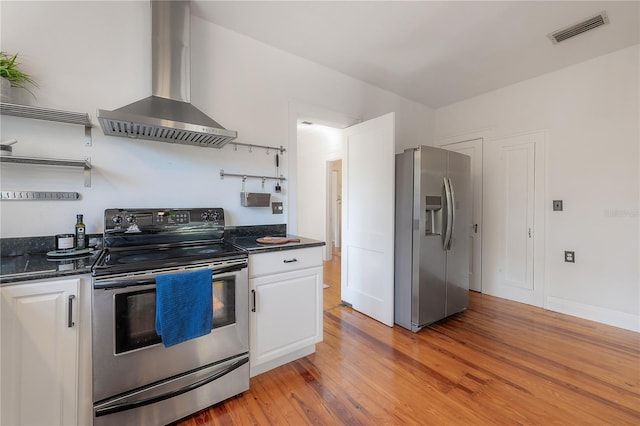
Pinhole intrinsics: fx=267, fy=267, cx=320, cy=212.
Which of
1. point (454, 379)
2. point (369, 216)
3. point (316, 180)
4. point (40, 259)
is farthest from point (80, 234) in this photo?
point (316, 180)

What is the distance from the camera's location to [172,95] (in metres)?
1.96

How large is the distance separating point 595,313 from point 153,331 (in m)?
4.15

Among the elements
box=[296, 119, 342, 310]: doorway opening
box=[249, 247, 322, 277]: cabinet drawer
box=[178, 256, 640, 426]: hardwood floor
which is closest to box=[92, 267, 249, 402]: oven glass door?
box=[249, 247, 322, 277]: cabinet drawer

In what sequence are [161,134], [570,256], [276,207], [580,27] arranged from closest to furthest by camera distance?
[161,134], [580,27], [276,207], [570,256]

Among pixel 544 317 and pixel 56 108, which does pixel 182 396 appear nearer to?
pixel 56 108

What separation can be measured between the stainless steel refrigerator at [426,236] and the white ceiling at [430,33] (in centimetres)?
102

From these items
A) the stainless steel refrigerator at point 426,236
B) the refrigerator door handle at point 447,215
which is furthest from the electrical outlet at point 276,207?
the refrigerator door handle at point 447,215

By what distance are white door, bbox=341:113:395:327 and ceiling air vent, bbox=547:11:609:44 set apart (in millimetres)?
1613

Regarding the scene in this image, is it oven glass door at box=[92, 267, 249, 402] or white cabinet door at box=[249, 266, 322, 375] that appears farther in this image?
white cabinet door at box=[249, 266, 322, 375]

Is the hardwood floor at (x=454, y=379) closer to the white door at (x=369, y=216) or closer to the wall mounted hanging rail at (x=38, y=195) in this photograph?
the white door at (x=369, y=216)

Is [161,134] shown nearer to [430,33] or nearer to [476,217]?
[430,33]

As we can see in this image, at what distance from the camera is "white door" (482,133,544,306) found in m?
3.30

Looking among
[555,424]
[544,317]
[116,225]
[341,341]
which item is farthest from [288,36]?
[544,317]

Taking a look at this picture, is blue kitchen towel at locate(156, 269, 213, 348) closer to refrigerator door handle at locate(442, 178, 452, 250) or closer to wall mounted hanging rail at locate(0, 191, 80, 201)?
wall mounted hanging rail at locate(0, 191, 80, 201)
